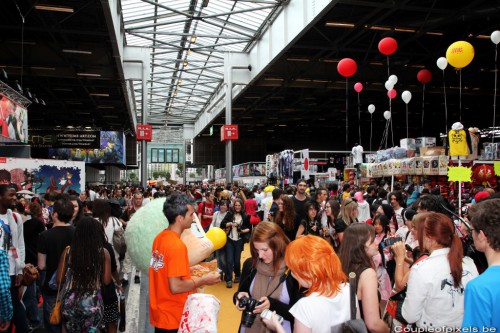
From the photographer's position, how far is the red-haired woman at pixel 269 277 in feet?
8.89

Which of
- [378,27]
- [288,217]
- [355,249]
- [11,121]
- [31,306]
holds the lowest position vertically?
[31,306]

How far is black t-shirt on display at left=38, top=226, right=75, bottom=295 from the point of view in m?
4.08

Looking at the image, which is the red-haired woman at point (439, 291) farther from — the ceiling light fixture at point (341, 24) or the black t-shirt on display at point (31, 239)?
the ceiling light fixture at point (341, 24)

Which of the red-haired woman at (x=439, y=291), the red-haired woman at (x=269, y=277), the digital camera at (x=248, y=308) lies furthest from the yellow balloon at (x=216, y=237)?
the red-haired woman at (x=439, y=291)

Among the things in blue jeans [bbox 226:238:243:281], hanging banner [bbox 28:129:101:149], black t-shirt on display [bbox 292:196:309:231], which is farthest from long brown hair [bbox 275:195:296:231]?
hanging banner [bbox 28:129:101:149]

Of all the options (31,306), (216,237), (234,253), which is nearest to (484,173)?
(234,253)

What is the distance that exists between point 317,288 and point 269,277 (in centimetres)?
61

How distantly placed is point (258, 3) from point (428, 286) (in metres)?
15.2

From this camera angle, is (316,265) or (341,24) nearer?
(316,265)

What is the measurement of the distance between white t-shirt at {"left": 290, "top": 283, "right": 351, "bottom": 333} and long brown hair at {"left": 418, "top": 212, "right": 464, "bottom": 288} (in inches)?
32.2

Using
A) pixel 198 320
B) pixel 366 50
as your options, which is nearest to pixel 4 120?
→ pixel 198 320

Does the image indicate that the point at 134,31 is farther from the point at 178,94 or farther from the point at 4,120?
the point at 178,94

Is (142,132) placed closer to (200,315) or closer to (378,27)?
(378,27)

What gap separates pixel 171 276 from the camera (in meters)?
2.99
